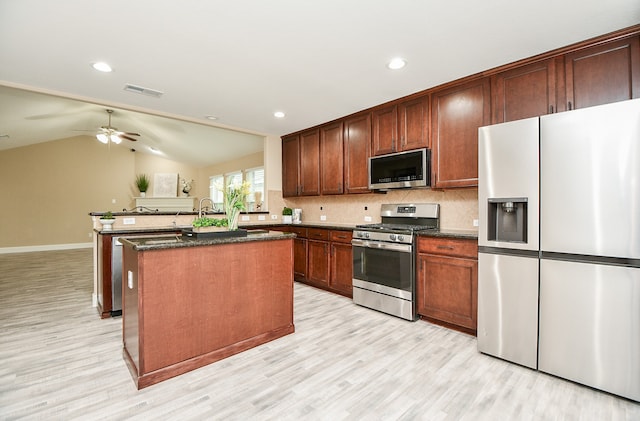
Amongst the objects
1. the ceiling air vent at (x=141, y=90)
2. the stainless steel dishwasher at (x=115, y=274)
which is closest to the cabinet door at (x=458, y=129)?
the ceiling air vent at (x=141, y=90)

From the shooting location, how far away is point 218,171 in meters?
9.07

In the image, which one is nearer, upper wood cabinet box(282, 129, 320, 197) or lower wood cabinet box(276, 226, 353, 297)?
lower wood cabinet box(276, 226, 353, 297)

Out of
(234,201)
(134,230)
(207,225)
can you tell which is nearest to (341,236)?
(234,201)

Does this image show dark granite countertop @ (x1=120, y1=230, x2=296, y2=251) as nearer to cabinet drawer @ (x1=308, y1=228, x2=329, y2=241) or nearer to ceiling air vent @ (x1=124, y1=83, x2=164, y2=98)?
cabinet drawer @ (x1=308, y1=228, x2=329, y2=241)

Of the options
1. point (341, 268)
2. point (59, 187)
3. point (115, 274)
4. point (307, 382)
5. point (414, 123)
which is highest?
point (414, 123)

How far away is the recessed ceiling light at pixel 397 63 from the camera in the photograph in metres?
2.60

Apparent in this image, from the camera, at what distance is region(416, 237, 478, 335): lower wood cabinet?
2717 mm

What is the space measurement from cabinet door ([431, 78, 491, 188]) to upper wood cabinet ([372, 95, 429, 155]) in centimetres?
12

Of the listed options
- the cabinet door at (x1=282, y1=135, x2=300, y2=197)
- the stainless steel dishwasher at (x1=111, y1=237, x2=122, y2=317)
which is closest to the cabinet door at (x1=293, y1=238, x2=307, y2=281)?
the cabinet door at (x1=282, y1=135, x2=300, y2=197)

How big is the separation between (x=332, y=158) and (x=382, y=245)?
5.56 feet

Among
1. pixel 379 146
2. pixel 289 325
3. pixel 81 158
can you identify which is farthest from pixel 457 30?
pixel 81 158

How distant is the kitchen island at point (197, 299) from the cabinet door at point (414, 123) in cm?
183

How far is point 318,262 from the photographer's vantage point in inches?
170

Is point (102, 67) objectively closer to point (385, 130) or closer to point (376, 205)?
point (385, 130)
